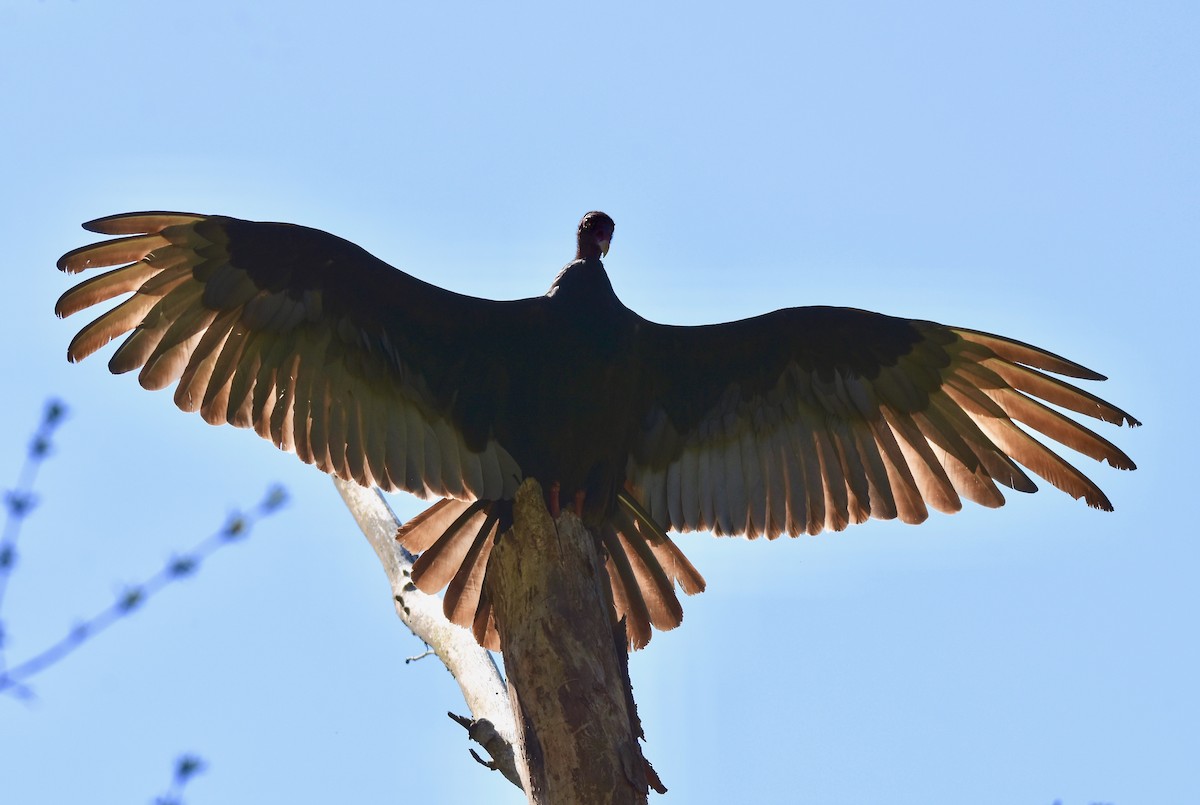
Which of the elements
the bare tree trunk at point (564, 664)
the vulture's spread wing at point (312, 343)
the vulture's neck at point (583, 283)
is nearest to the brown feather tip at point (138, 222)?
the vulture's spread wing at point (312, 343)

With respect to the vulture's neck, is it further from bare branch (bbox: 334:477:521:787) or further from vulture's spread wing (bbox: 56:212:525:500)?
bare branch (bbox: 334:477:521:787)

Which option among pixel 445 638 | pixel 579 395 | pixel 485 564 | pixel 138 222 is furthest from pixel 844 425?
pixel 138 222

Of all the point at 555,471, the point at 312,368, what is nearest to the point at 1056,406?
the point at 555,471

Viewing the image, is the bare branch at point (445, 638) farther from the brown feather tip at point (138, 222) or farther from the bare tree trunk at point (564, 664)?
the brown feather tip at point (138, 222)

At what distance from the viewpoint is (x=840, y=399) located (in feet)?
13.8

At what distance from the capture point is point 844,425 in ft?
13.9

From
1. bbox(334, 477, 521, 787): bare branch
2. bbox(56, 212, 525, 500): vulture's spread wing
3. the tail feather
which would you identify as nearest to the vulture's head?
bbox(56, 212, 525, 500): vulture's spread wing

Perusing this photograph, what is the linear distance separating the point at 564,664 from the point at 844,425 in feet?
4.59

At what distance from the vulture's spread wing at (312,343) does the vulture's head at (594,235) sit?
375mm

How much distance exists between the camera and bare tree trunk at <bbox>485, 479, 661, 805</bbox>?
3.09 metres

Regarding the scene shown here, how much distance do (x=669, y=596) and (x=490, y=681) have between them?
0.57 meters

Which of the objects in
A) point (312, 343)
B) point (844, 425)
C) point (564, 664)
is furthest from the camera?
point (844, 425)

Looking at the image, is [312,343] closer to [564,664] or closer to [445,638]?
[445,638]

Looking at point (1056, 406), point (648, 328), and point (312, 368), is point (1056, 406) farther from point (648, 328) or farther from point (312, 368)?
point (312, 368)
